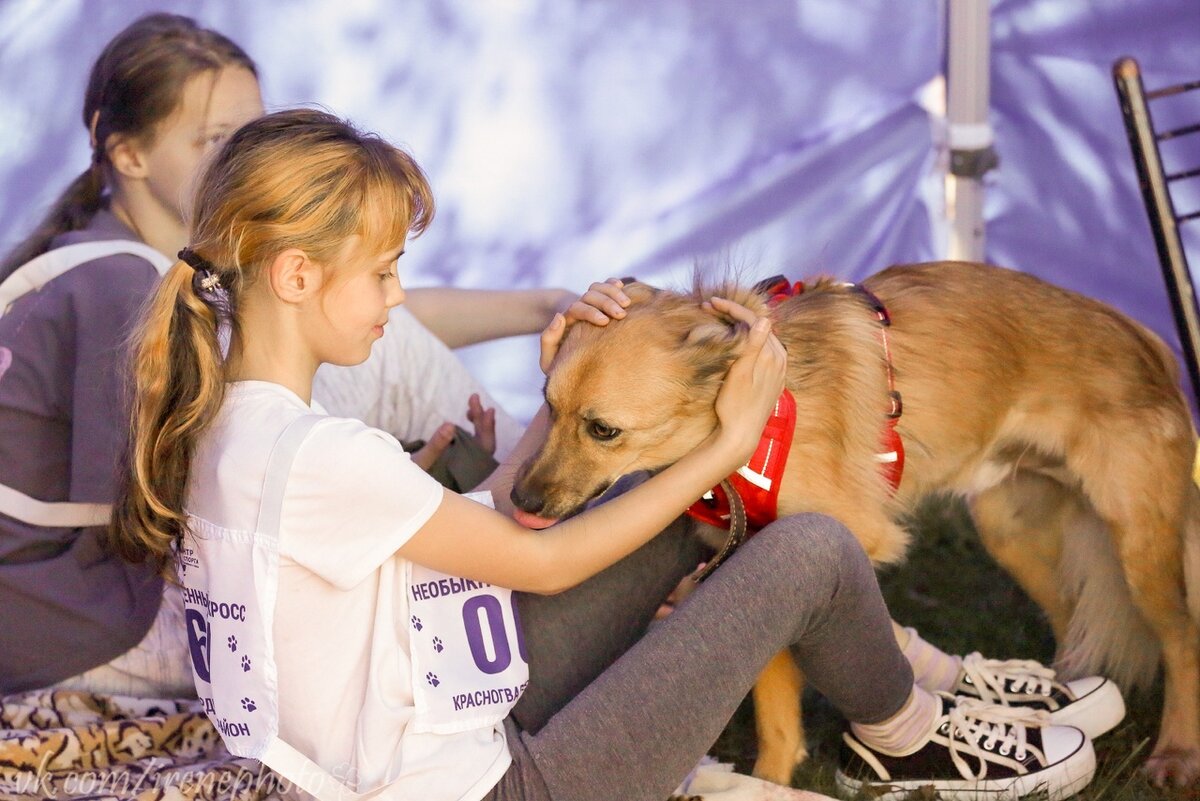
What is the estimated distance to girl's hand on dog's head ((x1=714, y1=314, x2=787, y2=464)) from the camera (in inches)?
78.5

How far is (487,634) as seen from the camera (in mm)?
1815

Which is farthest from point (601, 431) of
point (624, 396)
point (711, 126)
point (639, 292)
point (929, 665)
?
point (711, 126)

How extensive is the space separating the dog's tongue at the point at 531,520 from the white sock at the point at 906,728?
0.68 meters

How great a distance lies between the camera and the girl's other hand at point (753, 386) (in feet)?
6.51

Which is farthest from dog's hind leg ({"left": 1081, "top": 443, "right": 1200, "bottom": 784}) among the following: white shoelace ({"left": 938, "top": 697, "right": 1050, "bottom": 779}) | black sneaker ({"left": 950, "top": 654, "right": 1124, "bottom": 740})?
white shoelace ({"left": 938, "top": 697, "right": 1050, "bottom": 779})

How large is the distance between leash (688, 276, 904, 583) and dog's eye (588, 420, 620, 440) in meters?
0.20

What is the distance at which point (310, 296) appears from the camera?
1.75 meters

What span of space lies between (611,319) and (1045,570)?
1.29 metres

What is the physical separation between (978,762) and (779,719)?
37 centimetres

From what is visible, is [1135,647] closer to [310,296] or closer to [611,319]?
[611,319]

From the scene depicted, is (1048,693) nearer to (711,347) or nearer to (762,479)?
(762,479)

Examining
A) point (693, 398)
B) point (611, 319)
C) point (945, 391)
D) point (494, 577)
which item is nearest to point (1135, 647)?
point (945, 391)

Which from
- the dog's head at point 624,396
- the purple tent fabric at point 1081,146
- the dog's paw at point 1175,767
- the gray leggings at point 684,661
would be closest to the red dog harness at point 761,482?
the dog's head at point 624,396

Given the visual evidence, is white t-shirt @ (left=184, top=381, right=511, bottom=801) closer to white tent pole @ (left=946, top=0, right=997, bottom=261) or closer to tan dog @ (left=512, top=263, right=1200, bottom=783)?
tan dog @ (left=512, top=263, right=1200, bottom=783)
